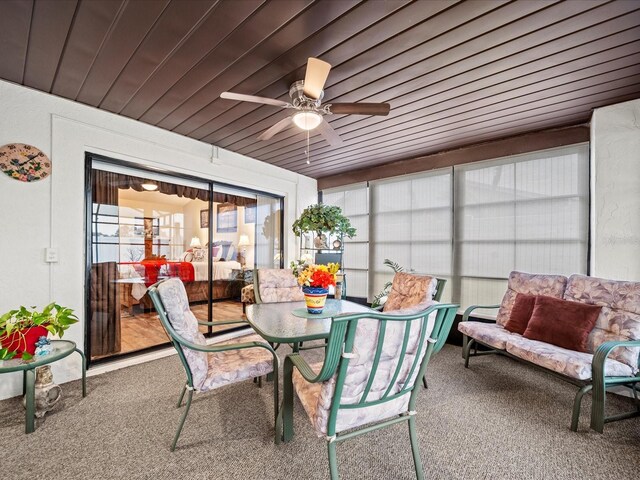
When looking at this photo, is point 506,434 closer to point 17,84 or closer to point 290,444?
point 290,444

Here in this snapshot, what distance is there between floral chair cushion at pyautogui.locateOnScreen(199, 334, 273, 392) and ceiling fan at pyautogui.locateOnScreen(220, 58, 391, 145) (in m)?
1.76

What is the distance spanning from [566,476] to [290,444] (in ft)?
5.24

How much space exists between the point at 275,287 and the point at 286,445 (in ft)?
5.33

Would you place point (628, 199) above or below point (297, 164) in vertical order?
below

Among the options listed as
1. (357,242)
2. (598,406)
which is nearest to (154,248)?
(357,242)

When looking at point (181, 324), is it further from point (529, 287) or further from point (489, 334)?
point (529, 287)

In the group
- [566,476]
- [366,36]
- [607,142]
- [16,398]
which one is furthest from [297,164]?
[566,476]

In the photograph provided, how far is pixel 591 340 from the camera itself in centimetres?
251

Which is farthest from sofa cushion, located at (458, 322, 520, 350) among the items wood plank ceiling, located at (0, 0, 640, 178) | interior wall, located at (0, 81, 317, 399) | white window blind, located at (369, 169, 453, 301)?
interior wall, located at (0, 81, 317, 399)

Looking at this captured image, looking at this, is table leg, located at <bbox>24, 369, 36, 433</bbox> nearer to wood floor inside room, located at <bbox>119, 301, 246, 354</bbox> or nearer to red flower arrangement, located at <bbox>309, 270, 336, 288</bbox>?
wood floor inside room, located at <bbox>119, 301, 246, 354</bbox>

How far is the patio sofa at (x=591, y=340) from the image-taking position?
2090 mm

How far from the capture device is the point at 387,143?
384 centimetres

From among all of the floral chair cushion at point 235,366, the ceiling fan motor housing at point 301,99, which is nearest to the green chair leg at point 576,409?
the floral chair cushion at point 235,366

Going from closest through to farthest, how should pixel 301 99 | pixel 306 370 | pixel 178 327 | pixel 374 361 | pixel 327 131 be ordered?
pixel 374 361
pixel 306 370
pixel 178 327
pixel 301 99
pixel 327 131
